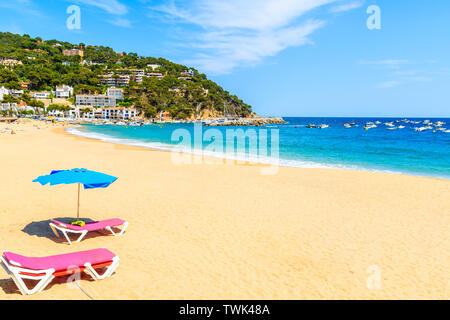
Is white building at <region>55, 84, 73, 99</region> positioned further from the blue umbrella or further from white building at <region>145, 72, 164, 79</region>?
the blue umbrella

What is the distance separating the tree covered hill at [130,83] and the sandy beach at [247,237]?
111751 mm

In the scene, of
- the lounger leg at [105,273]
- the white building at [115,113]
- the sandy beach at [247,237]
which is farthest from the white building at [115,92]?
the lounger leg at [105,273]

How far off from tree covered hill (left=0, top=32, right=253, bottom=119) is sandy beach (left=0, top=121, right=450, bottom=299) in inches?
4400

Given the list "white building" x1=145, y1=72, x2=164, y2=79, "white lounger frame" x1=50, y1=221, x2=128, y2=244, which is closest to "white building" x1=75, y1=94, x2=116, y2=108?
"white building" x1=145, y1=72, x2=164, y2=79

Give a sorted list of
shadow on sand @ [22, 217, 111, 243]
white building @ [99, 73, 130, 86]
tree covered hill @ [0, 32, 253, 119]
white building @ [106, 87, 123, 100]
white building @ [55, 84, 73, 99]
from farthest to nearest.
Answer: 1. white building @ [99, 73, 130, 86]
2. white building @ [106, 87, 123, 100]
3. tree covered hill @ [0, 32, 253, 119]
4. white building @ [55, 84, 73, 99]
5. shadow on sand @ [22, 217, 111, 243]

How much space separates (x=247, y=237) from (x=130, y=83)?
435 feet

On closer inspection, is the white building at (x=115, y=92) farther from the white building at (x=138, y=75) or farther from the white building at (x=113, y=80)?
the white building at (x=138, y=75)

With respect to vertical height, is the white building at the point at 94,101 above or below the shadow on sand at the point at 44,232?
above

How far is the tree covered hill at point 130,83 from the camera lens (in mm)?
122188

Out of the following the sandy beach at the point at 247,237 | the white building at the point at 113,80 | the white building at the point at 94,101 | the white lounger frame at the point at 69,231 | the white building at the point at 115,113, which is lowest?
the sandy beach at the point at 247,237

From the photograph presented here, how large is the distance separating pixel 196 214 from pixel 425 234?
610 cm

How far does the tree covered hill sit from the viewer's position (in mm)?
122188
